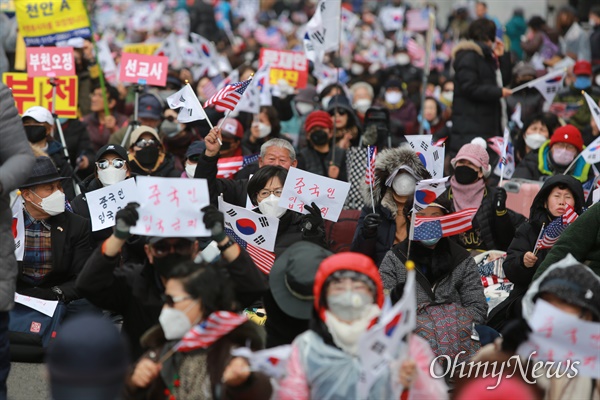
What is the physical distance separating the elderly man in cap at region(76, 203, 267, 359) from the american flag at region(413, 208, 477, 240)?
173 cm

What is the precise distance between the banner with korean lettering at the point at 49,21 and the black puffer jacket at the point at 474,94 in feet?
14.5

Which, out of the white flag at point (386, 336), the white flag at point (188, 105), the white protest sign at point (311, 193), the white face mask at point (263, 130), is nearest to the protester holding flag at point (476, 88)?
the white face mask at point (263, 130)

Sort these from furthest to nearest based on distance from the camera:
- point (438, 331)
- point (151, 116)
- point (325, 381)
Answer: point (151, 116) → point (438, 331) → point (325, 381)

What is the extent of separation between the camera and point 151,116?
11977 mm

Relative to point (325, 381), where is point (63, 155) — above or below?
below

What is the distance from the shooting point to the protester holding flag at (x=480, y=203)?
8898 mm

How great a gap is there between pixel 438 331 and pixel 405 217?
1.25 metres

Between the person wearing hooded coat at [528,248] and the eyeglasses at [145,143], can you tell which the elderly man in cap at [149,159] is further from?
the person wearing hooded coat at [528,248]

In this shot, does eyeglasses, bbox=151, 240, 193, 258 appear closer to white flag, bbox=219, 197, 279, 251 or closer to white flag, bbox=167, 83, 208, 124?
white flag, bbox=219, 197, 279, 251

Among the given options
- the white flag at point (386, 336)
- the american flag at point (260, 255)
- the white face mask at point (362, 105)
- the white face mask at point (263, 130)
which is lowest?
the white face mask at point (362, 105)

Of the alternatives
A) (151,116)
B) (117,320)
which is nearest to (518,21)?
(151,116)

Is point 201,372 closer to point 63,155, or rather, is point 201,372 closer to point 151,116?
point 63,155

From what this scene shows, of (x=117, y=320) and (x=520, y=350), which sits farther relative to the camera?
(x=117, y=320)

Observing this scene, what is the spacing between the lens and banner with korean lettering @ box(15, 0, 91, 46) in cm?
1273
